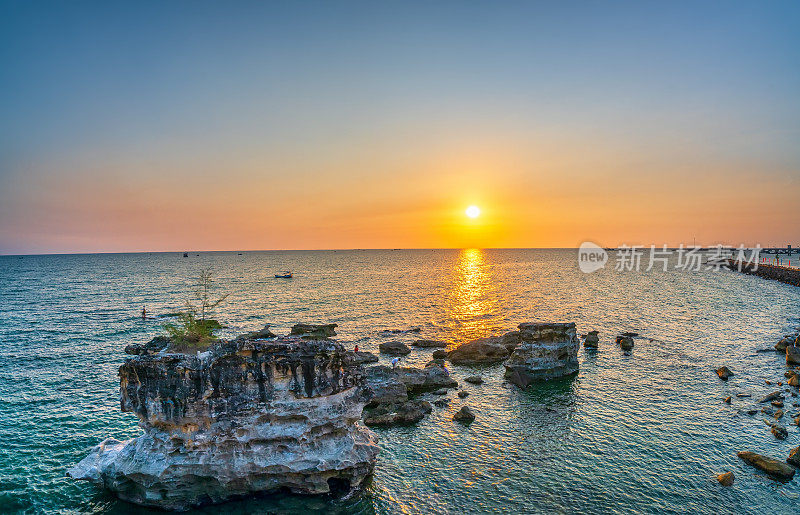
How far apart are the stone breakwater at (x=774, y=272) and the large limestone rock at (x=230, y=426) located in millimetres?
132270

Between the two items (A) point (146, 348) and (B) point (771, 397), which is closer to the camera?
(A) point (146, 348)

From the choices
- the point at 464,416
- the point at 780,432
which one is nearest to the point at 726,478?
the point at 780,432

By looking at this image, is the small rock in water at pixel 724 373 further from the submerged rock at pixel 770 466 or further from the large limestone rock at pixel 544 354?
the submerged rock at pixel 770 466

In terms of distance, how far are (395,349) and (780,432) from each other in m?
33.1

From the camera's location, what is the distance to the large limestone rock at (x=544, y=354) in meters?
38.4

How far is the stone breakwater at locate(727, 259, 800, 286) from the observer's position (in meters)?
108

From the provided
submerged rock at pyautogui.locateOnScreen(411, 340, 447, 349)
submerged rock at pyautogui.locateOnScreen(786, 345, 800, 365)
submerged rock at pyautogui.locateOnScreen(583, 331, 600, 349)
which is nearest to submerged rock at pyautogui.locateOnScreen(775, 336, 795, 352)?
submerged rock at pyautogui.locateOnScreen(786, 345, 800, 365)

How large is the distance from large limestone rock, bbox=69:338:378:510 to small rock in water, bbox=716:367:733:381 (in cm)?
3591

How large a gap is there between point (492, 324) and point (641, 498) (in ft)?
147

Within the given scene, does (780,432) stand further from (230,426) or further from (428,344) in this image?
(230,426)

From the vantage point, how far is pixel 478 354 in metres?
44.4

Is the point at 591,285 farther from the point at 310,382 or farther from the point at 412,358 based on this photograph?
the point at 310,382

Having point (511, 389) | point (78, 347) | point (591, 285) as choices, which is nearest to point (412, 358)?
point (511, 389)

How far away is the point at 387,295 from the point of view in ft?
327
